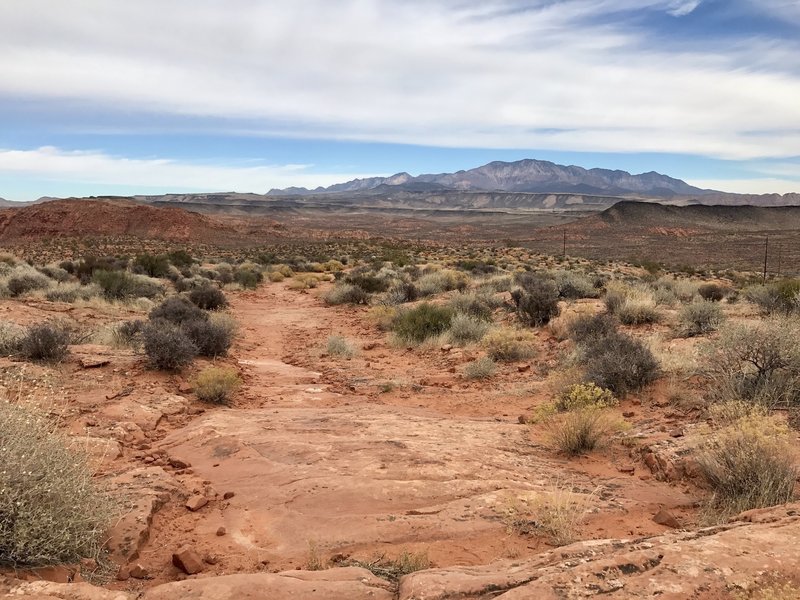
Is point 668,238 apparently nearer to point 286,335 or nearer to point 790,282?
point 790,282

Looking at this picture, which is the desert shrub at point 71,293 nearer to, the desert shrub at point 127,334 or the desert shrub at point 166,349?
the desert shrub at point 127,334

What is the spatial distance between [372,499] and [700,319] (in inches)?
340

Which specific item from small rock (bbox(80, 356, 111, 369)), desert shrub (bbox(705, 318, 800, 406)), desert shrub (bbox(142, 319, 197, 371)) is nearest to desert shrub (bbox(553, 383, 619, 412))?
desert shrub (bbox(705, 318, 800, 406))

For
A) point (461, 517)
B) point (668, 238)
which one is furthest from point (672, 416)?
point (668, 238)

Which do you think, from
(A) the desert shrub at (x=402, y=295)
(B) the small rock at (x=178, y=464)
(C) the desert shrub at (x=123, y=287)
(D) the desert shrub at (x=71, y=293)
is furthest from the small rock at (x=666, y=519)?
(C) the desert shrub at (x=123, y=287)

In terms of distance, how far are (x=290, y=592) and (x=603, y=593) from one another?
5.29 feet

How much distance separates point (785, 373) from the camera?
6.52m

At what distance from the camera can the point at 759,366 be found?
21.7 feet

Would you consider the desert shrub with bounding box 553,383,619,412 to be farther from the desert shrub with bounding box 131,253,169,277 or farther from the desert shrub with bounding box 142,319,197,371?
the desert shrub with bounding box 131,253,169,277

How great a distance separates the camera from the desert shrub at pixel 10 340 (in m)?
8.61

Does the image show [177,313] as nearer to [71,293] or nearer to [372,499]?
[71,293]

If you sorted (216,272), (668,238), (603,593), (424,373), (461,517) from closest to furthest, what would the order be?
(603,593) → (461,517) → (424,373) → (216,272) → (668,238)

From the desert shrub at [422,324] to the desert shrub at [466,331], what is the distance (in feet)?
1.29

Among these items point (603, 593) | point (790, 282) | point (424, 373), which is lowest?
point (424, 373)
